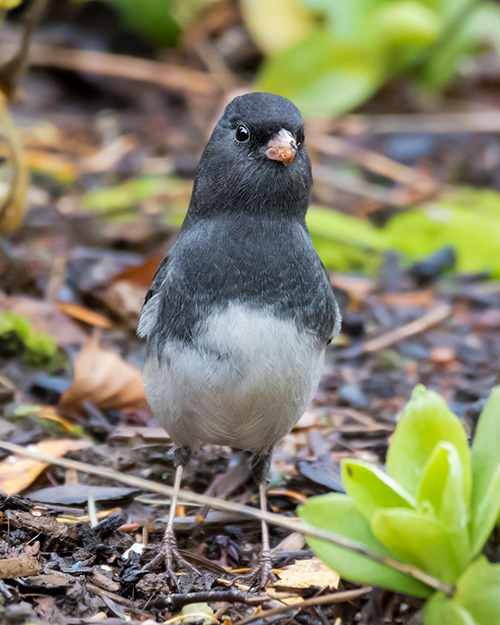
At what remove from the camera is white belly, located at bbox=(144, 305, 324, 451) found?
75.7 inches

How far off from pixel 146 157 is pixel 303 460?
95.9 inches

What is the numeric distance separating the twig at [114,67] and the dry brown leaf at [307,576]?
3397 mm

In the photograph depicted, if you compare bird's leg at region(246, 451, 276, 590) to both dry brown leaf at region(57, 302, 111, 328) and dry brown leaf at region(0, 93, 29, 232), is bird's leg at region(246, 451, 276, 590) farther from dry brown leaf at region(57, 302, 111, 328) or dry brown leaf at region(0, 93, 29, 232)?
dry brown leaf at region(0, 93, 29, 232)

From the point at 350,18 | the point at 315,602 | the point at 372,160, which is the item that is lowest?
the point at 315,602

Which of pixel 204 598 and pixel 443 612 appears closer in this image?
pixel 443 612

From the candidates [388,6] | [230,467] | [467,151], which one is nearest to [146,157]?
[388,6]

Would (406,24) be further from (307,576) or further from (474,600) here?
(474,600)

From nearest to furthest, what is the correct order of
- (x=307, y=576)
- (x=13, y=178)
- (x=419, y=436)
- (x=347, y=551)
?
(x=347, y=551), (x=419, y=436), (x=307, y=576), (x=13, y=178)

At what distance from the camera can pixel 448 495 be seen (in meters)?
1.45

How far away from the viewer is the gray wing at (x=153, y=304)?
85.0 inches

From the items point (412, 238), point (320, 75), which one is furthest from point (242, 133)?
point (320, 75)

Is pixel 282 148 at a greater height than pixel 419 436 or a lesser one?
greater

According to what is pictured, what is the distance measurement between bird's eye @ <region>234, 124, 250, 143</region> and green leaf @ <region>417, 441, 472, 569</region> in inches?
39.2

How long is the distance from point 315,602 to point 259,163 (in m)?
1.07
